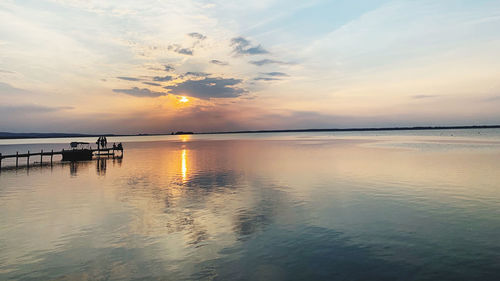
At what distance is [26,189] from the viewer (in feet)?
108

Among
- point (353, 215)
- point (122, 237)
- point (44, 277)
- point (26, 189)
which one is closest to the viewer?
point (44, 277)

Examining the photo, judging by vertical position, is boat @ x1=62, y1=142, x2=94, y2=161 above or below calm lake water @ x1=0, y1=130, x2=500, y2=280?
above

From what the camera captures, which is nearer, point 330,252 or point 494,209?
point 330,252

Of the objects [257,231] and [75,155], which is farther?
[75,155]

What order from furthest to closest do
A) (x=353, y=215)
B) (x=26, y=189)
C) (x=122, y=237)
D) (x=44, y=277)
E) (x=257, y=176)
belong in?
(x=257, y=176)
(x=26, y=189)
(x=353, y=215)
(x=122, y=237)
(x=44, y=277)

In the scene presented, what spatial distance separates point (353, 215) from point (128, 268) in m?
14.8

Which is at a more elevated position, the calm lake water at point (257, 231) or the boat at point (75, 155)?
the boat at point (75, 155)

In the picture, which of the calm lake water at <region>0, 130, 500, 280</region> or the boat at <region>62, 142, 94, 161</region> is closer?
the calm lake water at <region>0, 130, 500, 280</region>

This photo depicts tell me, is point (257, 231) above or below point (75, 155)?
below

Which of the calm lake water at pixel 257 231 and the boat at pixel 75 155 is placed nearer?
the calm lake water at pixel 257 231

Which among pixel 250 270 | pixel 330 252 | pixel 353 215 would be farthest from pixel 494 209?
pixel 250 270

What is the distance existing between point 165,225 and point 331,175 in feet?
85.6

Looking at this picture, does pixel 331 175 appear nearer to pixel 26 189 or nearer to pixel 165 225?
pixel 165 225

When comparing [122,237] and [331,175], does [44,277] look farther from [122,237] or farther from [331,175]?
[331,175]
